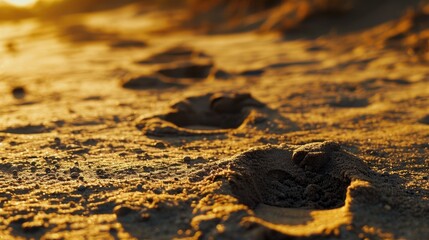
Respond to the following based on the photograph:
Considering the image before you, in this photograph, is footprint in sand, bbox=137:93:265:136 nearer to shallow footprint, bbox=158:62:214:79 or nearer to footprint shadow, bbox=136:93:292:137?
footprint shadow, bbox=136:93:292:137

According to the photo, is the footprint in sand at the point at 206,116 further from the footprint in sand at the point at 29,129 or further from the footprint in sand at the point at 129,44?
the footprint in sand at the point at 129,44

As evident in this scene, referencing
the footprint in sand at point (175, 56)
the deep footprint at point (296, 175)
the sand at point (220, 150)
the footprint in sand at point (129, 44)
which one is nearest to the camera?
the sand at point (220, 150)

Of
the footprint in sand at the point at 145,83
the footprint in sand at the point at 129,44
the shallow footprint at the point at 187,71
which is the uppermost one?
the footprint in sand at the point at 129,44

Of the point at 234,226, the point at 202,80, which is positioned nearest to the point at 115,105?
the point at 202,80

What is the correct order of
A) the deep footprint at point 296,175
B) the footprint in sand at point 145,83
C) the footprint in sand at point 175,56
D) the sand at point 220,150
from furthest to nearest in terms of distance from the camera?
the footprint in sand at point 175,56 < the footprint in sand at point 145,83 < the deep footprint at point 296,175 < the sand at point 220,150

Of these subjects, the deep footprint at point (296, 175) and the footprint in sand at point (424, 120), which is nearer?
the deep footprint at point (296, 175)

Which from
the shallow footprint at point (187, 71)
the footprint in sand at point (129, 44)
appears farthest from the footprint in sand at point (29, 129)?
the footprint in sand at point (129, 44)

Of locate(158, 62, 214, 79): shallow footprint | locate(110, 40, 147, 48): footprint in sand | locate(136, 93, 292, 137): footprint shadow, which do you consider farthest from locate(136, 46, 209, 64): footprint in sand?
locate(136, 93, 292, 137): footprint shadow

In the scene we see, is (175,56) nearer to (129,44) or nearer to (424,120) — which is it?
(129,44)
